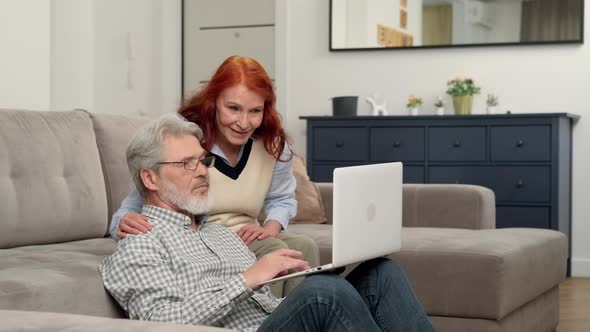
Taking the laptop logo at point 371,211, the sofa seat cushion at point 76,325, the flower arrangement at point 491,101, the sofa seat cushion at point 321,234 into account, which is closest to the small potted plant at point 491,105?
the flower arrangement at point 491,101

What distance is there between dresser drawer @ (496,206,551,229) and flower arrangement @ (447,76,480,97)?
28.7 inches

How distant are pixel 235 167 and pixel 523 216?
3204 mm

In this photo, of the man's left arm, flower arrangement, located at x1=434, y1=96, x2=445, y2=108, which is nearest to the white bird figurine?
flower arrangement, located at x1=434, y1=96, x2=445, y2=108

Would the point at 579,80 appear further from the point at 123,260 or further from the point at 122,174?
the point at 123,260

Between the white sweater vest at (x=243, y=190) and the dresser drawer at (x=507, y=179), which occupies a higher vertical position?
the white sweater vest at (x=243, y=190)

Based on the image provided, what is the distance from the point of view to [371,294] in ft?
6.79


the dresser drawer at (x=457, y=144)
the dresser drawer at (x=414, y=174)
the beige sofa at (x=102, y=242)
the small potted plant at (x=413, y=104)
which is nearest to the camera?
the beige sofa at (x=102, y=242)

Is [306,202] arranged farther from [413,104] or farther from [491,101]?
[491,101]

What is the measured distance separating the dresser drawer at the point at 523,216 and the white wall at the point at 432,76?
48 centimetres

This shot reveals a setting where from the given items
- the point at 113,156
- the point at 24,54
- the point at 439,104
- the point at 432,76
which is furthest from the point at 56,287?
the point at 432,76

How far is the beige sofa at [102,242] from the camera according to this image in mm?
2359

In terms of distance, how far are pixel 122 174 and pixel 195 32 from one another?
3.93 m

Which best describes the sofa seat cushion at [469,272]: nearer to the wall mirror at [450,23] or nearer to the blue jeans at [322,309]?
the blue jeans at [322,309]

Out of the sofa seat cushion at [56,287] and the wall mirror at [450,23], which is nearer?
the sofa seat cushion at [56,287]
